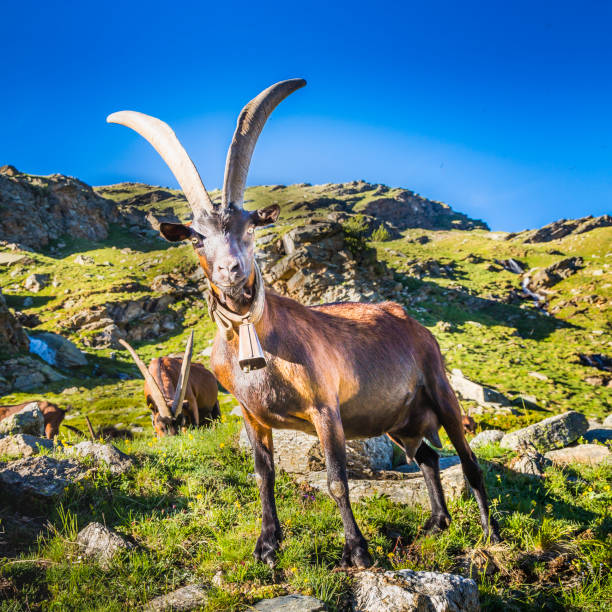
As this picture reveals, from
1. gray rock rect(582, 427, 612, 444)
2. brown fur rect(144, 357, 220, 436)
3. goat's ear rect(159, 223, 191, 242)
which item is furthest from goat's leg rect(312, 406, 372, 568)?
gray rock rect(582, 427, 612, 444)

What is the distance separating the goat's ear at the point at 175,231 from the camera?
124 inches

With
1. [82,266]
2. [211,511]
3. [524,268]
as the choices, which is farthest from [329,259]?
[524,268]

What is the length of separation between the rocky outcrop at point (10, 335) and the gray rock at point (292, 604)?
102 feet

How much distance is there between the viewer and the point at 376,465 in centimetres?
662

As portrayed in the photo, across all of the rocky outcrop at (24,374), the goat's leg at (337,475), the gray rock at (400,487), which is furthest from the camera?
the rocky outcrop at (24,374)

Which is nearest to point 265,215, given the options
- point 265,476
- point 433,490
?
point 265,476

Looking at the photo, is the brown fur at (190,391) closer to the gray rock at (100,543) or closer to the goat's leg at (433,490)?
the gray rock at (100,543)

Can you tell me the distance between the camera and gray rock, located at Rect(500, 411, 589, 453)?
8289 millimetres

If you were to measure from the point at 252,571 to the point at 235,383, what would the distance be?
1.62m

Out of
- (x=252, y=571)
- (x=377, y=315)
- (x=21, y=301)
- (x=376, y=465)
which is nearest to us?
(x=252, y=571)

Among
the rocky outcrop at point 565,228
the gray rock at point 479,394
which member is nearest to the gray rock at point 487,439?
the gray rock at point 479,394

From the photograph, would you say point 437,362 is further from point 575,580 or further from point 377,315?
point 575,580

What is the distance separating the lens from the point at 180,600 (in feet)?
10.2

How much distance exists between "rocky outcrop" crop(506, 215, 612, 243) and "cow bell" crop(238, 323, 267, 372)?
104 m
